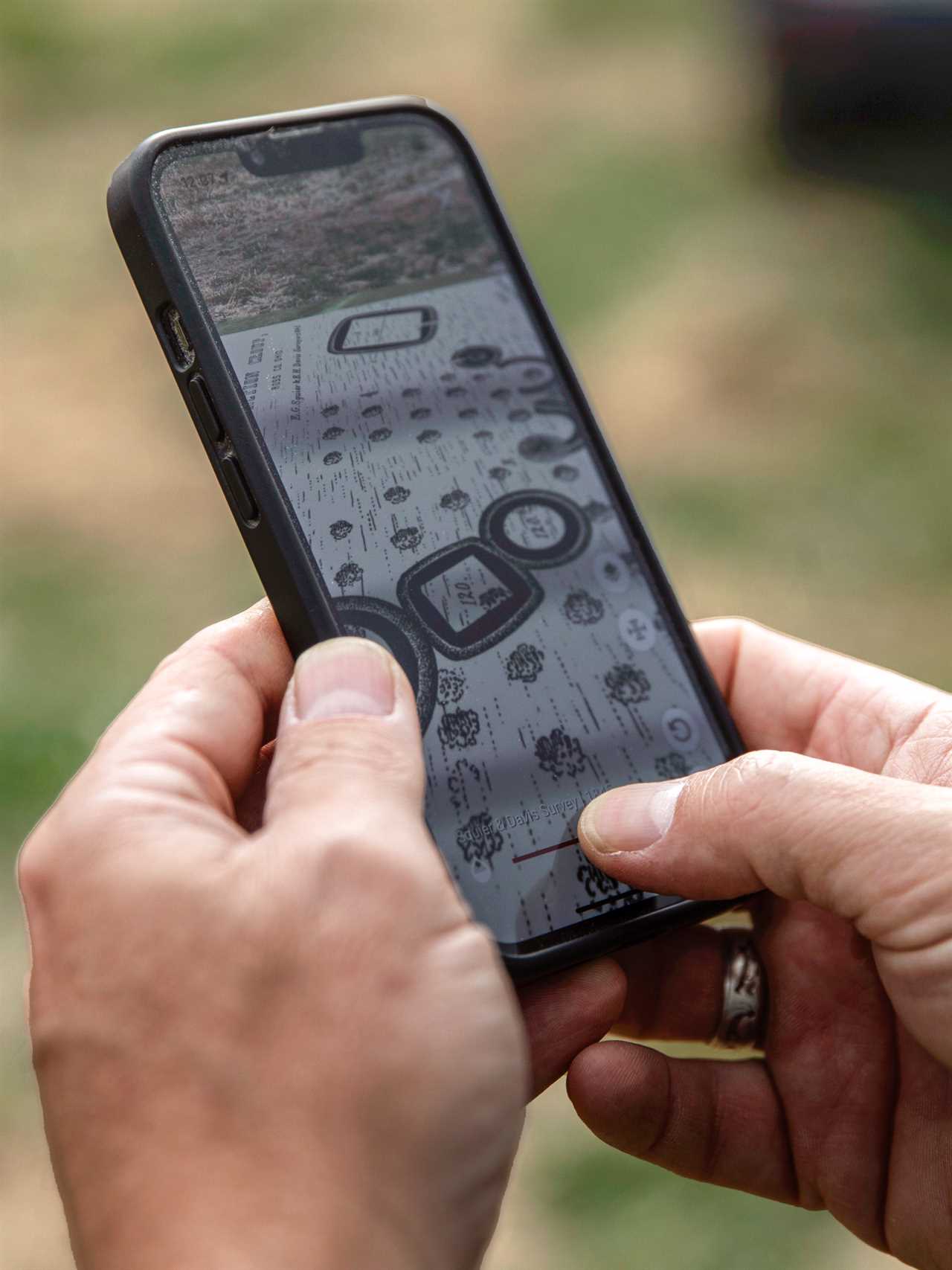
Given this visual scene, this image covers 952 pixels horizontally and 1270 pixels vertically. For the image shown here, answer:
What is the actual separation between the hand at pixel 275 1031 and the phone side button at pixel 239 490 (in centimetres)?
28

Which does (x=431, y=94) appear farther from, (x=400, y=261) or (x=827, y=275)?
(x=400, y=261)

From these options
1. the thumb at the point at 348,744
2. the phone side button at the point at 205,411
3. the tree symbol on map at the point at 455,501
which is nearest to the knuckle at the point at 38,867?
the thumb at the point at 348,744

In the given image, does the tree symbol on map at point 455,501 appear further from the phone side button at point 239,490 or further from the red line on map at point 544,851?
the red line on map at point 544,851

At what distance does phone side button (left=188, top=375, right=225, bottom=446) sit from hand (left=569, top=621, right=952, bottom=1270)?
52 centimetres

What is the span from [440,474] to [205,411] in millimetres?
269

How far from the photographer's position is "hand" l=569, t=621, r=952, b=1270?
3.73ft

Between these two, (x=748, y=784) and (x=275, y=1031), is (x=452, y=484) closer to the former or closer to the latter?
(x=748, y=784)

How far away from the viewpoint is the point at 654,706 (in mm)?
1388

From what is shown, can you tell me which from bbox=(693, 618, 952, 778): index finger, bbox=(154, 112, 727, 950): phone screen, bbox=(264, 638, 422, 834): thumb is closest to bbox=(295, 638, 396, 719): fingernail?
bbox=(264, 638, 422, 834): thumb

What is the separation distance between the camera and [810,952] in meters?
1.42

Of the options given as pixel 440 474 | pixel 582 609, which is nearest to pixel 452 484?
pixel 440 474

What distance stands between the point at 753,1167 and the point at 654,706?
0.53m

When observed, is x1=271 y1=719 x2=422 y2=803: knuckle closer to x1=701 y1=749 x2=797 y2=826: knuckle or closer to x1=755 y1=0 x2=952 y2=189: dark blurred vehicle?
x1=701 y1=749 x2=797 y2=826: knuckle

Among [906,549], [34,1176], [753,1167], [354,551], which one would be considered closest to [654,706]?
[354,551]
